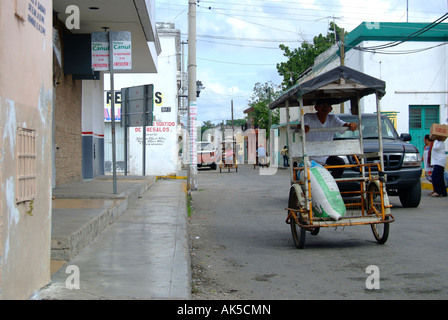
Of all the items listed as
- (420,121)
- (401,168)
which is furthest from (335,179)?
(420,121)

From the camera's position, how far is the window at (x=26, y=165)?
328 centimetres

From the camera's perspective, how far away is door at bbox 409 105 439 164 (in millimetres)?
25234

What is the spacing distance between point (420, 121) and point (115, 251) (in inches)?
909

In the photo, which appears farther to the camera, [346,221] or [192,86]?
[192,86]

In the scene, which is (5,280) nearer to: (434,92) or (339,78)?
(339,78)

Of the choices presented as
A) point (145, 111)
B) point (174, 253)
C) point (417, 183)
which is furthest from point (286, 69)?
point (174, 253)

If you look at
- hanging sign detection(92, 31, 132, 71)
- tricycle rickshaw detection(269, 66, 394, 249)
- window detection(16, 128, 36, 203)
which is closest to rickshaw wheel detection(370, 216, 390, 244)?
tricycle rickshaw detection(269, 66, 394, 249)

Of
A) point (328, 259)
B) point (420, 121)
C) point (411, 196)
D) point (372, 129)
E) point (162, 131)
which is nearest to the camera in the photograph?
point (328, 259)

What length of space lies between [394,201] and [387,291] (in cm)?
883

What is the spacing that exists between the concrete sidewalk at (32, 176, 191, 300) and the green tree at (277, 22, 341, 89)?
36294mm

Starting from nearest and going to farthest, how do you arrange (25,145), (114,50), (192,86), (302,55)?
(25,145) < (114,50) < (192,86) < (302,55)

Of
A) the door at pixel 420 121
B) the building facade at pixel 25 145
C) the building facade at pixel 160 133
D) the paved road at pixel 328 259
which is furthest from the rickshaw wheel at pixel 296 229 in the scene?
the door at pixel 420 121

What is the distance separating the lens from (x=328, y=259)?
19.7 ft

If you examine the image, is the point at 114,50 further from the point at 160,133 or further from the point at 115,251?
the point at 160,133
